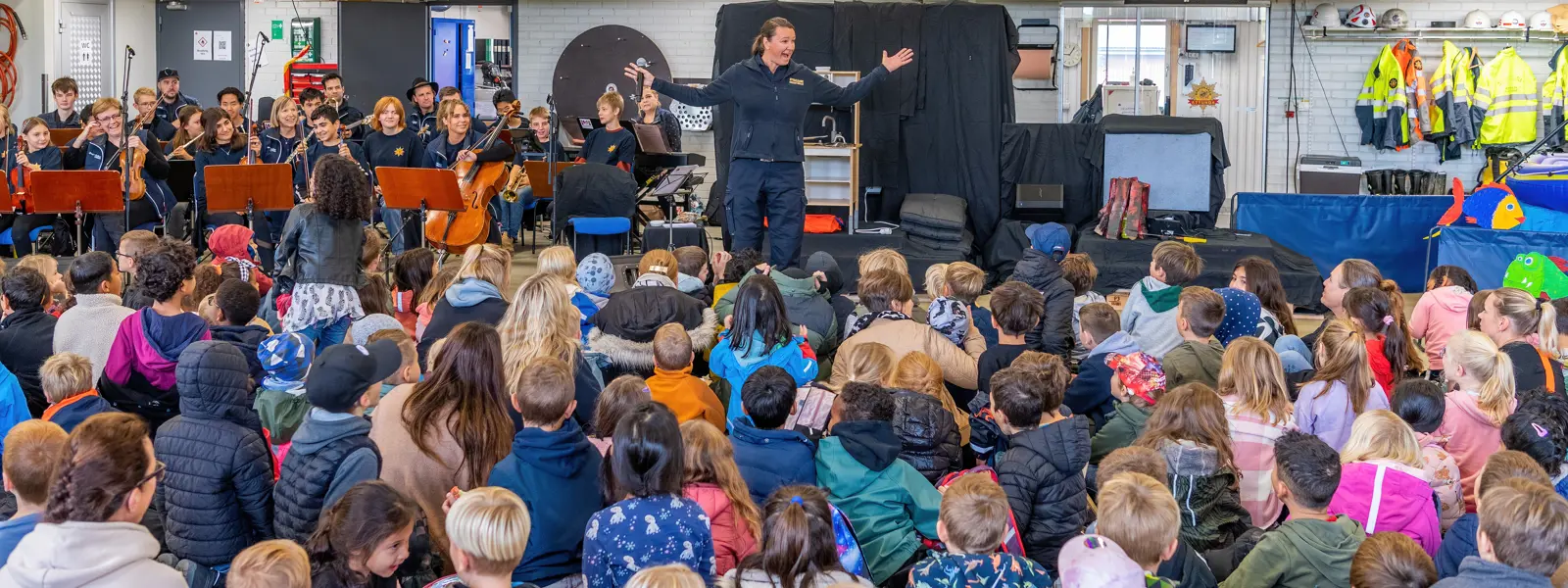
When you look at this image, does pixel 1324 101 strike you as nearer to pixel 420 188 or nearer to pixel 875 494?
pixel 420 188

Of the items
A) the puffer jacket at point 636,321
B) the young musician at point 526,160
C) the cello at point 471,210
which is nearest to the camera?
the puffer jacket at point 636,321

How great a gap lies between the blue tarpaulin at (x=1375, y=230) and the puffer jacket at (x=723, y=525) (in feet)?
24.4

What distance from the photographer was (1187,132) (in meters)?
10.3

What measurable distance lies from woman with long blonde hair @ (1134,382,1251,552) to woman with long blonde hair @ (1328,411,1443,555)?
275 mm

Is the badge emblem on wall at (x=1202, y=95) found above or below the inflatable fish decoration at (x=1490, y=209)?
above

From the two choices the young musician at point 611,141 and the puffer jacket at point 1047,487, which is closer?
the puffer jacket at point 1047,487

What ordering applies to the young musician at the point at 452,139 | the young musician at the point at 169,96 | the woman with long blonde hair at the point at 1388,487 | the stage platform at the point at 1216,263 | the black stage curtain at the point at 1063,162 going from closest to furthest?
the woman with long blonde hair at the point at 1388,487
the stage platform at the point at 1216,263
the young musician at the point at 452,139
the black stage curtain at the point at 1063,162
the young musician at the point at 169,96

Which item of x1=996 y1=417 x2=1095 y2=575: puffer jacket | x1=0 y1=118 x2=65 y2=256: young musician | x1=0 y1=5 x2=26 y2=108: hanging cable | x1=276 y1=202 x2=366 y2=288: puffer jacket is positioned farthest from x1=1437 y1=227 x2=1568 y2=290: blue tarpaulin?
x1=0 y1=5 x2=26 y2=108: hanging cable

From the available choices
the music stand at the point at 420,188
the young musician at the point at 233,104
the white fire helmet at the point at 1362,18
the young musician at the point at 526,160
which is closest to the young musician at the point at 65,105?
the young musician at the point at 233,104

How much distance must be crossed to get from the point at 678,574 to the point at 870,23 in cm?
843

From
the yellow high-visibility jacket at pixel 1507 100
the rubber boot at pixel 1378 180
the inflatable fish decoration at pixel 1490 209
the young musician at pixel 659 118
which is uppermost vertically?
the yellow high-visibility jacket at pixel 1507 100

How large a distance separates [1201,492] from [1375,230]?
669 centimetres

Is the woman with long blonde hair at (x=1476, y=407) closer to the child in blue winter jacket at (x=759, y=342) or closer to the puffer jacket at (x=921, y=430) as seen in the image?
the puffer jacket at (x=921, y=430)

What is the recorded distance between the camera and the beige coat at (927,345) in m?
4.90
